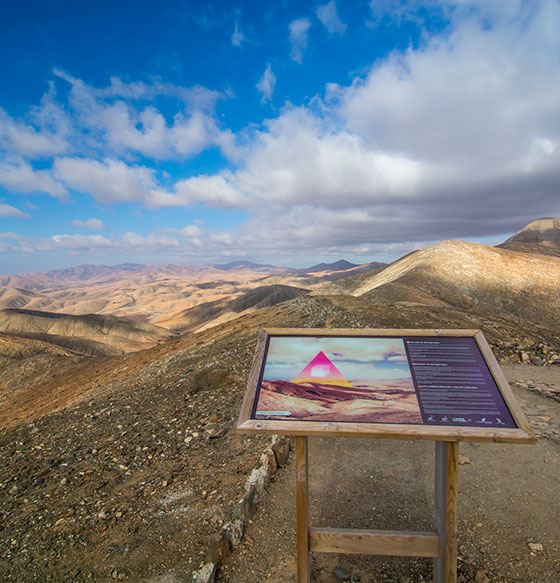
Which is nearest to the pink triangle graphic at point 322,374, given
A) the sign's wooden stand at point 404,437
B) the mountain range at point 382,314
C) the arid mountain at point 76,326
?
the sign's wooden stand at point 404,437

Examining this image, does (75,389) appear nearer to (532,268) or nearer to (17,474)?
(17,474)

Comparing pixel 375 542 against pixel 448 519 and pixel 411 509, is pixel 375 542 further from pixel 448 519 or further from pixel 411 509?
pixel 411 509

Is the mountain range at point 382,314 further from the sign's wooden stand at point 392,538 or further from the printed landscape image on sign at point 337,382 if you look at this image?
the sign's wooden stand at point 392,538

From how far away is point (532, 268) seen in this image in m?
35.6

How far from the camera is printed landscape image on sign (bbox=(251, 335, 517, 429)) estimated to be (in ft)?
10.1

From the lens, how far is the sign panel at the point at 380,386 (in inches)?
117

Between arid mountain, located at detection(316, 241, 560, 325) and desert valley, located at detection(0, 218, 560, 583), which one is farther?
arid mountain, located at detection(316, 241, 560, 325)

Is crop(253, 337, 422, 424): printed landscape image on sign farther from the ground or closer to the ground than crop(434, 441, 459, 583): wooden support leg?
farther from the ground

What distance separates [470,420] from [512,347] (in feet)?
39.1

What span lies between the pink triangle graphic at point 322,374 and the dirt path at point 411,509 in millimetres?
2058

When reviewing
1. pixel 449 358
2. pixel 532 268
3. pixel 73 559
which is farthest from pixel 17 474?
pixel 532 268

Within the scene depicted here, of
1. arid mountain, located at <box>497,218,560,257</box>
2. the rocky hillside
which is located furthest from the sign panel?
arid mountain, located at <box>497,218,560,257</box>

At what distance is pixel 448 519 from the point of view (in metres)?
3.20

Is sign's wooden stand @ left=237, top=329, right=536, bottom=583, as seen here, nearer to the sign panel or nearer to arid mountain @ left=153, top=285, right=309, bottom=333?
the sign panel
